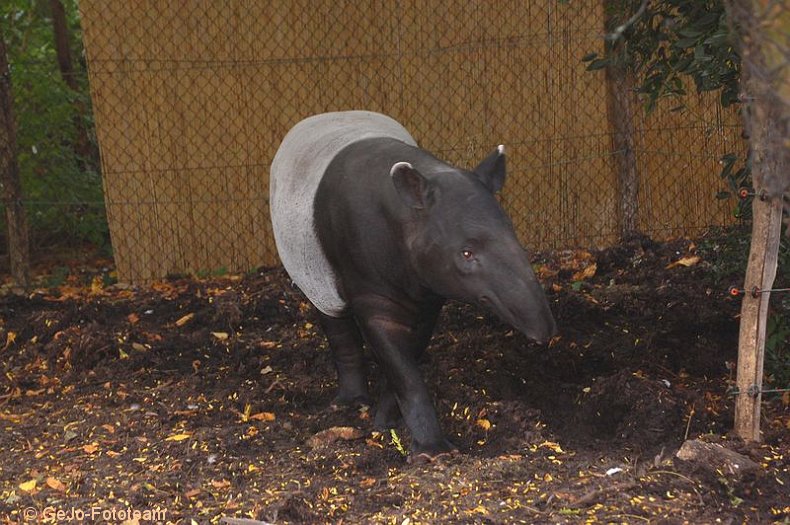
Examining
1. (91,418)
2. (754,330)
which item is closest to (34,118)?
(91,418)

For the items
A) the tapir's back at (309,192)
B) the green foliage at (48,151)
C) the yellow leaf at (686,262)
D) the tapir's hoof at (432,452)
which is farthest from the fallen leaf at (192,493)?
the green foliage at (48,151)

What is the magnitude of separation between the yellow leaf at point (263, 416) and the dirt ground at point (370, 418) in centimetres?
2

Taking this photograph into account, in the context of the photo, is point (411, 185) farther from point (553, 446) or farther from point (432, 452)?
point (553, 446)

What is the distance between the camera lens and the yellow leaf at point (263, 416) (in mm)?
5098

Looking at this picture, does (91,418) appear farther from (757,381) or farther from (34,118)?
(34,118)

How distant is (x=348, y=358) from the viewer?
5.27 metres

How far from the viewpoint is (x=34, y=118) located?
338 inches

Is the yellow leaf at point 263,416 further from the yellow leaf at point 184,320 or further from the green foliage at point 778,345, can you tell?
the green foliage at point 778,345

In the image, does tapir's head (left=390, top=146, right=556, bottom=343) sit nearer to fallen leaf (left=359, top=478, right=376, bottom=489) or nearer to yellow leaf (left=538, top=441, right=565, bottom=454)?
yellow leaf (left=538, top=441, right=565, bottom=454)

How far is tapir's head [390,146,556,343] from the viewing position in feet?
12.6

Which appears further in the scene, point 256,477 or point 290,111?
point 290,111

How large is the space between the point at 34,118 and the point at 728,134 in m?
5.57

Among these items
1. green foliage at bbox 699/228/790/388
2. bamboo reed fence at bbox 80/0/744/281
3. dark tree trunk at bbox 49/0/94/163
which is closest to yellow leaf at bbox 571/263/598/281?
bamboo reed fence at bbox 80/0/744/281

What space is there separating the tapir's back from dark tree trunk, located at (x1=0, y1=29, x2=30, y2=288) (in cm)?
331
